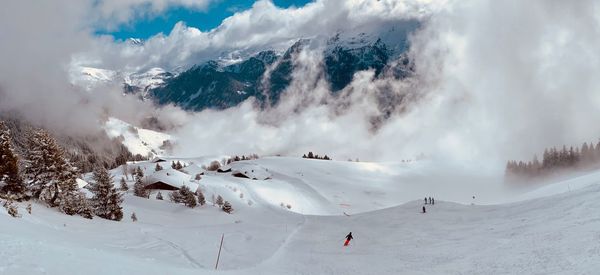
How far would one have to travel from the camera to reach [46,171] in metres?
40.5

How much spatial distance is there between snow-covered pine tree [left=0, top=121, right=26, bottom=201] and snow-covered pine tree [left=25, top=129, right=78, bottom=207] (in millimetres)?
1467

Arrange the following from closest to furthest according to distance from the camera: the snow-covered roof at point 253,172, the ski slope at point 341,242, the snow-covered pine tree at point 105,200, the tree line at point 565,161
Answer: the ski slope at point 341,242 → the snow-covered pine tree at point 105,200 → the tree line at point 565,161 → the snow-covered roof at point 253,172

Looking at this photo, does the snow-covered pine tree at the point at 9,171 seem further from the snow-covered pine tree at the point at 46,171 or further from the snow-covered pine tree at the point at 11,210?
the snow-covered pine tree at the point at 11,210

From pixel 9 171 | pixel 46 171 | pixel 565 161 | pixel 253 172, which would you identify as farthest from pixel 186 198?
pixel 565 161

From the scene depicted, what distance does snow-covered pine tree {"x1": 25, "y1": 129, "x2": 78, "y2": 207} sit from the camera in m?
40.2

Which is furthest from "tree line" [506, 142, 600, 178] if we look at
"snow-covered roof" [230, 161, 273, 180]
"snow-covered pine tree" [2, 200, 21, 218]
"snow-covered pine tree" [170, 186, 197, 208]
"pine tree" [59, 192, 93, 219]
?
"snow-covered pine tree" [2, 200, 21, 218]

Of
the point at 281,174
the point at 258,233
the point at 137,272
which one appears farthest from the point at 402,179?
the point at 137,272

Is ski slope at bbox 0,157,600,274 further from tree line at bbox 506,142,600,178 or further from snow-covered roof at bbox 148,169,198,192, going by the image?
tree line at bbox 506,142,600,178

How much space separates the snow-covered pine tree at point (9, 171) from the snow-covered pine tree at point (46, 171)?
1.47 meters

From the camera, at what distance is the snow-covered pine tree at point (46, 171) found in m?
40.2

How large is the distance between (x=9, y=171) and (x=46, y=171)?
3.15 metres

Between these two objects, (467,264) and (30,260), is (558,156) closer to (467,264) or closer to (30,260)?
(467,264)

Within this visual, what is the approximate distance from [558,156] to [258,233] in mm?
133908

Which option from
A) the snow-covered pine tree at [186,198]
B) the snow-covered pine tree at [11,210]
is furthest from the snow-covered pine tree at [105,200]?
the snow-covered pine tree at [186,198]
